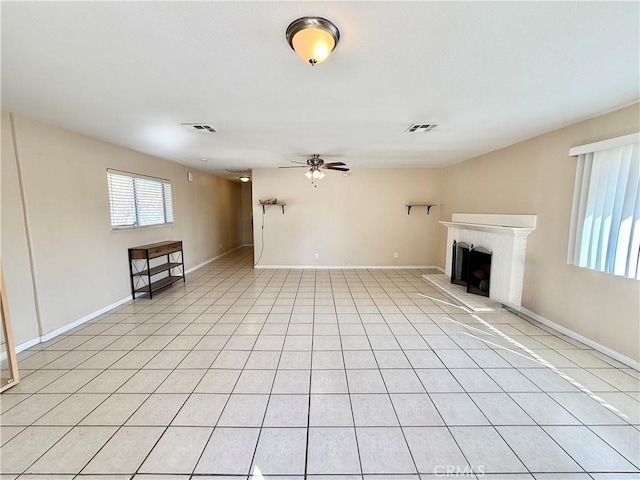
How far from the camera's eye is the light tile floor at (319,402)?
4.98ft

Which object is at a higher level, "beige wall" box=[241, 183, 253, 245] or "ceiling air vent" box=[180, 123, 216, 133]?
"ceiling air vent" box=[180, 123, 216, 133]

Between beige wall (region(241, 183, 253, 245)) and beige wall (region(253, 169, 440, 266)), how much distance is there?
3653mm

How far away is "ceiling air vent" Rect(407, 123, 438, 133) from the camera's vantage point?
117 inches

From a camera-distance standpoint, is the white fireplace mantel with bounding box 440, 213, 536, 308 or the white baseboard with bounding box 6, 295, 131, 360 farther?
the white fireplace mantel with bounding box 440, 213, 536, 308

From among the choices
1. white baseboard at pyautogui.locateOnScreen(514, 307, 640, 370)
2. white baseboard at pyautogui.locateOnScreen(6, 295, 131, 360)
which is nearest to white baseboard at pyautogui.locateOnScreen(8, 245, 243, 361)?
white baseboard at pyautogui.locateOnScreen(6, 295, 131, 360)

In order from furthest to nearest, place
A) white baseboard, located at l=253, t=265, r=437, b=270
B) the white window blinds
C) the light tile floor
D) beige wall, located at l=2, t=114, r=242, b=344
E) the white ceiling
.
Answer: white baseboard, located at l=253, t=265, r=437, b=270 < beige wall, located at l=2, t=114, r=242, b=344 < the white window blinds < the light tile floor < the white ceiling

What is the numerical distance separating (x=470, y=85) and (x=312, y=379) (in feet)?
9.02

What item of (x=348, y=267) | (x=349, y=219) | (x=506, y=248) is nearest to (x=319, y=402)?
(x=506, y=248)

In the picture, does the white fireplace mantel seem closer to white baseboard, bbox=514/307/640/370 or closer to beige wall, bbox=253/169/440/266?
white baseboard, bbox=514/307/640/370

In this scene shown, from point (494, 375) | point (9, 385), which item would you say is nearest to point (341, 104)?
point (494, 375)

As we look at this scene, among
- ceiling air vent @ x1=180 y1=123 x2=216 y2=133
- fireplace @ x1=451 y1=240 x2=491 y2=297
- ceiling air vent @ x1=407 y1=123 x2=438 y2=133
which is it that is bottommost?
fireplace @ x1=451 y1=240 x2=491 y2=297

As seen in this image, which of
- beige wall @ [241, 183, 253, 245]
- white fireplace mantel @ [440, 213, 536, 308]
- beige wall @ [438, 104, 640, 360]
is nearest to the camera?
beige wall @ [438, 104, 640, 360]

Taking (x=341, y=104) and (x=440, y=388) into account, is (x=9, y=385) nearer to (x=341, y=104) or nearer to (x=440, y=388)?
(x=440, y=388)

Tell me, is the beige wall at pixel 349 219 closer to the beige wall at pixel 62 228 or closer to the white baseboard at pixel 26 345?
the beige wall at pixel 62 228
